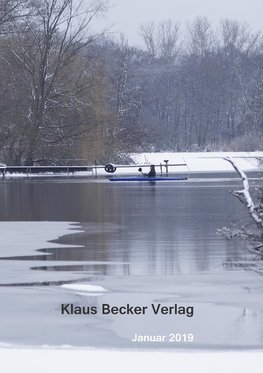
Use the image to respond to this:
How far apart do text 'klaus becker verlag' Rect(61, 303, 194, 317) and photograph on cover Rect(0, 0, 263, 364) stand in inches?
1.0

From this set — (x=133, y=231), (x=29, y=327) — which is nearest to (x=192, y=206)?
(x=133, y=231)

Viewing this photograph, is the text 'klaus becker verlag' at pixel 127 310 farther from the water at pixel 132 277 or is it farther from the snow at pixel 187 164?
the snow at pixel 187 164

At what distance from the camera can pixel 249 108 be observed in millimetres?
121688

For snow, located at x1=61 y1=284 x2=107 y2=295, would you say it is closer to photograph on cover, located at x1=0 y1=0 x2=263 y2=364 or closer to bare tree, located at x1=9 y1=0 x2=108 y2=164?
photograph on cover, located at x1=0 y1=0 x2=263 y2=364

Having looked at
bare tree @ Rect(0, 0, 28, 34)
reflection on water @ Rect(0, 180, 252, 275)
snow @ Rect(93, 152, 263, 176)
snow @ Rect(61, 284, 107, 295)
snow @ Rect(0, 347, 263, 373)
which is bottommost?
snow @ Rect(0, 347, 263, 373)

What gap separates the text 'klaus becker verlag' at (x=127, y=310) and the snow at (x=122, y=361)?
1903 mm

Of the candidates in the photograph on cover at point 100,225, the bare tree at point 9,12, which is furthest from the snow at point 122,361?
the bare tree at point 9,12

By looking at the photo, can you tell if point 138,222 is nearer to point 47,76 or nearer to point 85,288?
point 85,288

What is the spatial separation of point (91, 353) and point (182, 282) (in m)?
4.59

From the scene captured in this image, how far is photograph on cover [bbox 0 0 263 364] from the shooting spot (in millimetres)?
11180

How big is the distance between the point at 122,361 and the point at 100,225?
1497 centimetres

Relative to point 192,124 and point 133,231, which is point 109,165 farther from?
point 192,124

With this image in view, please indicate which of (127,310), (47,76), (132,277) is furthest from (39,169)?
(127,310)

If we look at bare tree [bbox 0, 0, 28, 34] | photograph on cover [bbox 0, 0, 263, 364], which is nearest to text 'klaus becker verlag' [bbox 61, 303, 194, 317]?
photograph on cover [bbox 0, 0, 263, 364]
